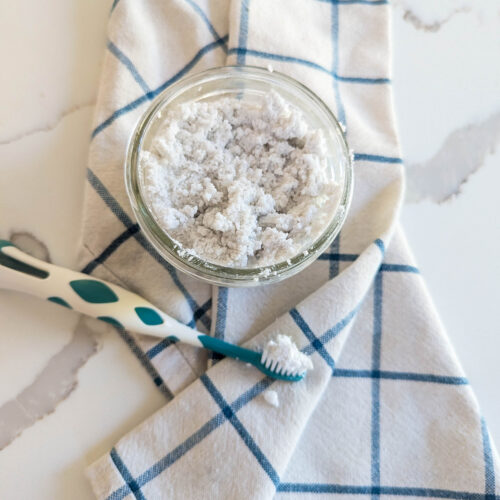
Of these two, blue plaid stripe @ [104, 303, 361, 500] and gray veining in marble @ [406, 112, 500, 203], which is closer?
blue plaid stripe @ [104, 303, 361, 500]

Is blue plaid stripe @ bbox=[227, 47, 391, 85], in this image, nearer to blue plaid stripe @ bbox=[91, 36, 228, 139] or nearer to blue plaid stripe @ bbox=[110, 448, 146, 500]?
blue plaid stripe @ bbox=[91, 36, 228, 139]

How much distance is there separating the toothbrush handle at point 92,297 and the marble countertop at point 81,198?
27mm

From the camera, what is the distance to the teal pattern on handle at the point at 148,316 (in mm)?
675

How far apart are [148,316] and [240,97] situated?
0.27m

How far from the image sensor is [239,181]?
0.61m

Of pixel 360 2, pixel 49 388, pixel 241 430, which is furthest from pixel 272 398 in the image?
pixel 360 2

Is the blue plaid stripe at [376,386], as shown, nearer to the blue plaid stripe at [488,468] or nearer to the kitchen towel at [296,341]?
the kitchen towel at [296,341]

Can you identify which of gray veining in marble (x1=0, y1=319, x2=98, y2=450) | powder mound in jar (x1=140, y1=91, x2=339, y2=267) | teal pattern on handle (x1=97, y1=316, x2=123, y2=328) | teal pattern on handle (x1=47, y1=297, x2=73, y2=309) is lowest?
gray veining in marble (x1=0, y1=319, x2=98, y2=450)

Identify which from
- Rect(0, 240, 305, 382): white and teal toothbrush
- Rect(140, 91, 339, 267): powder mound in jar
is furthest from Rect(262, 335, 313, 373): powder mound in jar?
Rect(140, 91, 339, 267): powder mound in jar

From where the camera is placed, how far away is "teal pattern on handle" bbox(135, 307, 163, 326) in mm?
675

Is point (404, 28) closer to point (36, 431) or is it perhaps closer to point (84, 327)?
point (84, 327)

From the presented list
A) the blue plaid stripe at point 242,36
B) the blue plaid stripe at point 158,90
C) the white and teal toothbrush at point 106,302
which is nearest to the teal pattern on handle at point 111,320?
the white and teal toothbrush at point 106,302

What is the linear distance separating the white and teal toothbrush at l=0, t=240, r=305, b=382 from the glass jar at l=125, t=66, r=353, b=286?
8 cm

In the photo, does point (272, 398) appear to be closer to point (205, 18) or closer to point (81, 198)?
point (81, 198)
